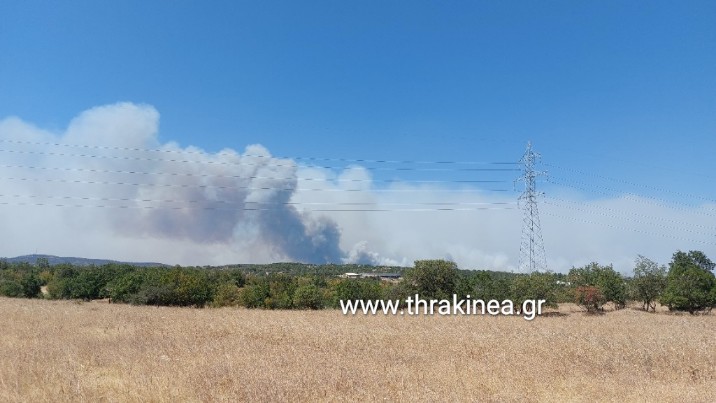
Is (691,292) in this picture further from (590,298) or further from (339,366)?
(339,366)

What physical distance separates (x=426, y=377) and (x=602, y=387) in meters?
4.21

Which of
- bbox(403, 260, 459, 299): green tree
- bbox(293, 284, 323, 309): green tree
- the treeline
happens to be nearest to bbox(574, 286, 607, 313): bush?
the treeline

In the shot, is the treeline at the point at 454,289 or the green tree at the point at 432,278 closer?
the treeline at the point at 454,289

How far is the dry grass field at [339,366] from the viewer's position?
9.62 m

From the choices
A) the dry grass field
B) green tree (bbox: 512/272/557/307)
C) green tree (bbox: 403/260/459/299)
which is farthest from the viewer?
green tree (bbox: 403/260/459/299)

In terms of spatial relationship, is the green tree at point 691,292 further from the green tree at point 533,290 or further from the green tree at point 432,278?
the green tree at point 432,278

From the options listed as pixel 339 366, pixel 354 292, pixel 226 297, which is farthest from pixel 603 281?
pixel 339 366

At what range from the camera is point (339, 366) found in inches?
491

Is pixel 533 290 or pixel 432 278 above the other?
pixel 432 278

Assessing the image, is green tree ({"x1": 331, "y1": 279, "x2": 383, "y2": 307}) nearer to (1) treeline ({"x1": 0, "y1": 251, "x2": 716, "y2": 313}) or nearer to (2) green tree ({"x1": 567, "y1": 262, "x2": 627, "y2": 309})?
(1) treeline ({"x1": 0, "y1": 251, "x2": 716, "y2": 313})

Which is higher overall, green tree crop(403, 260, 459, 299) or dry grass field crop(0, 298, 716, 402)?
green tree crop(403, 260, 459, 299)

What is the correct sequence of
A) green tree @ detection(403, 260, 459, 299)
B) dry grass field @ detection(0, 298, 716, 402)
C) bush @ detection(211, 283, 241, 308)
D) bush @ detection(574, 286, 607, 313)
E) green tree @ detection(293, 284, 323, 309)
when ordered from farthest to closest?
bush @ detection(211, 283, 241, 308)
green tree @ detection(403, 260, 459, 299)
green tree @ detection(293, 284, 323, 309)
bush @ detection(574, 286, 607, 313)
dry grass field @ detection(0, 298, 716, 402)

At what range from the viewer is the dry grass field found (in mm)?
9617

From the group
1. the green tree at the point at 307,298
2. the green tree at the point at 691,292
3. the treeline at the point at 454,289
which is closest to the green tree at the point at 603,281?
the treeline at the point at 454,289
